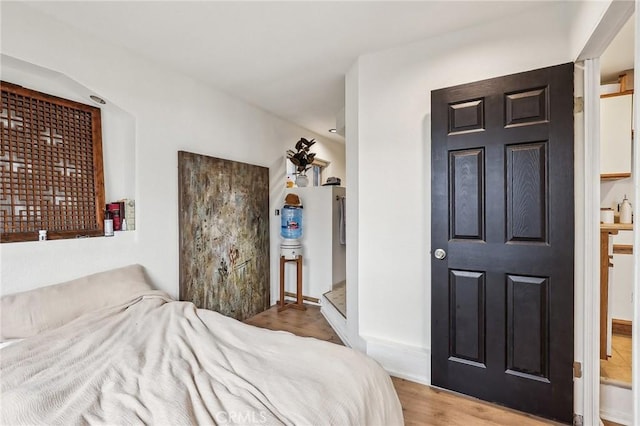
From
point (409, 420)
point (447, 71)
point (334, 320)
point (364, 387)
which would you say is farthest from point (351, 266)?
point (447, 71)

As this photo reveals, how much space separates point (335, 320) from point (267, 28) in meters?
2.66

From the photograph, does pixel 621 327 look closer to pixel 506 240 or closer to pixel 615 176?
pixel 615 176

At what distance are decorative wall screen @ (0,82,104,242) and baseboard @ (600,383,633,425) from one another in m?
3.40

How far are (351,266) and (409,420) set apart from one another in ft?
3.71

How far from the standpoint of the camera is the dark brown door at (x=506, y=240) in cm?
167

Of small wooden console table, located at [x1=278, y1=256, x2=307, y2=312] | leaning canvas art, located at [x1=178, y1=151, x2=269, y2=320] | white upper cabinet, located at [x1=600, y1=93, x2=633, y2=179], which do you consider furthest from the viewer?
small wooden console table, located at [x1=278, y1=256, x2=307, y2=312]

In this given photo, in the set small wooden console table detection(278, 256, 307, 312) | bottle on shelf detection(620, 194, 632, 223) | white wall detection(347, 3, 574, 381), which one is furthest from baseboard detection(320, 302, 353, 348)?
bottle on shelf detection(620, 194, 632, 223)

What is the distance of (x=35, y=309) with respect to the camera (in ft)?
5.22

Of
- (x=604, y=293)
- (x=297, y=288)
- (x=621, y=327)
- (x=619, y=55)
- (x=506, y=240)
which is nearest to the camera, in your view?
(x=506, y=240)

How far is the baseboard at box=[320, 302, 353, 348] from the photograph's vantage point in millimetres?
2768

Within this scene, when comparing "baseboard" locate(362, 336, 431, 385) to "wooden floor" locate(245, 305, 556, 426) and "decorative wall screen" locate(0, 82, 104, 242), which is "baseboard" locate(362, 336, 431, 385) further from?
"decorative wall screen" locate(0, 82, 104, 242)

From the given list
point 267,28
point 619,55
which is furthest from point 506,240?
point 267,28

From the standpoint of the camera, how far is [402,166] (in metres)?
2.21

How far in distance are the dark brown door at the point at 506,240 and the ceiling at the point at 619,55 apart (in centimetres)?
81
